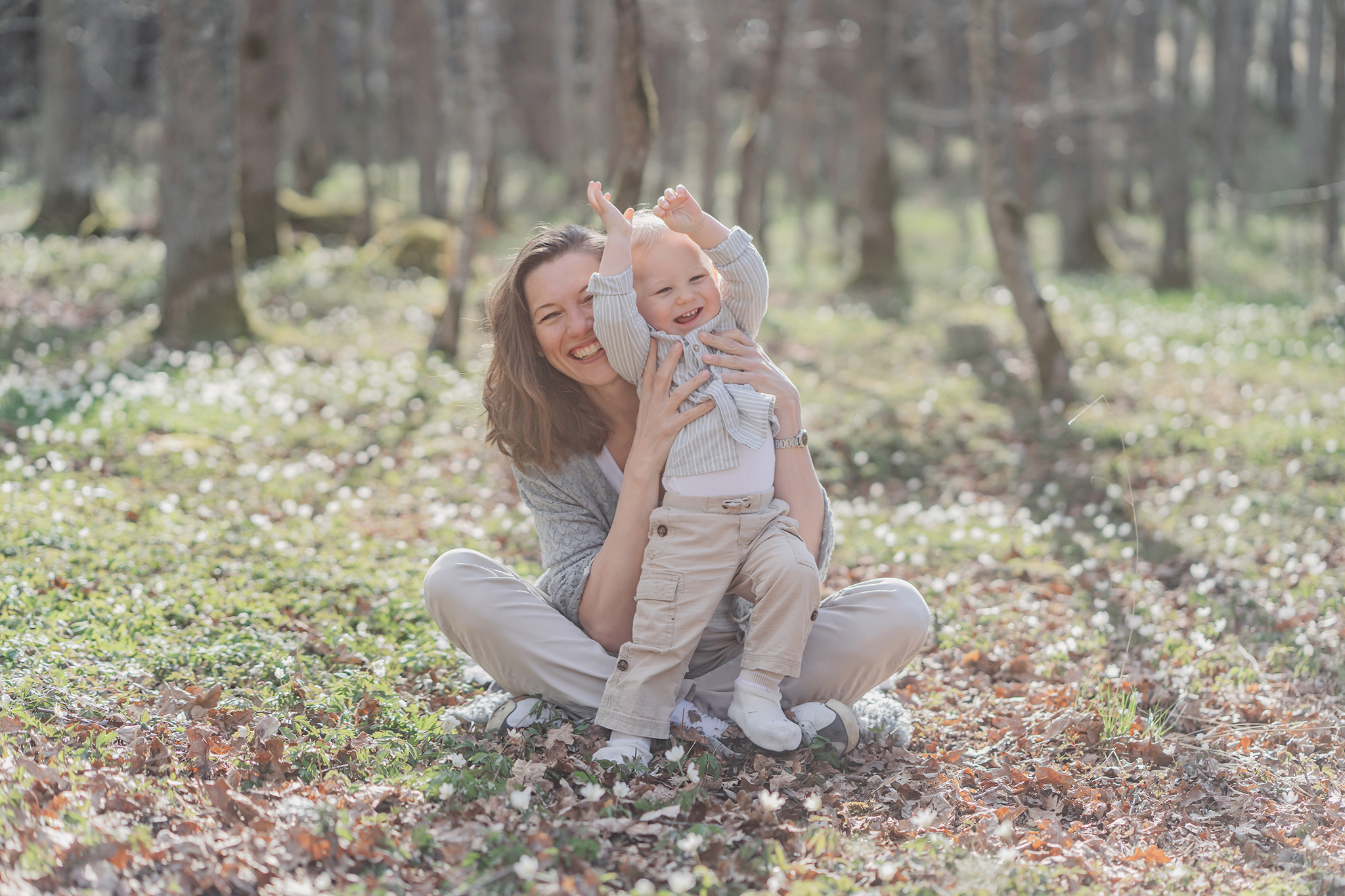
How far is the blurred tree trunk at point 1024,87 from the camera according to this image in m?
16.8

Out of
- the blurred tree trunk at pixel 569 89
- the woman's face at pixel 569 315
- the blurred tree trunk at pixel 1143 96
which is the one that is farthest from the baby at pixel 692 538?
the blurred tree trunk at pixel 569 89

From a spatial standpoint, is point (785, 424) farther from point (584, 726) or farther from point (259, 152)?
point (259, 152)

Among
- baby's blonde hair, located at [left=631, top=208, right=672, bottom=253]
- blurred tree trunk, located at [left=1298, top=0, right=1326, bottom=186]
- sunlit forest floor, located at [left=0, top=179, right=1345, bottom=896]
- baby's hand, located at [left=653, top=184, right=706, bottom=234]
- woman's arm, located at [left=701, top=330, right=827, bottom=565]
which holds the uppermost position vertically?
blurred tree trunk, located at [left=1298, top=0, right=1326, bottom=186]

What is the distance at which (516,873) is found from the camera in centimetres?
286

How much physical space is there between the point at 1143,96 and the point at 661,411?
21.1 metres

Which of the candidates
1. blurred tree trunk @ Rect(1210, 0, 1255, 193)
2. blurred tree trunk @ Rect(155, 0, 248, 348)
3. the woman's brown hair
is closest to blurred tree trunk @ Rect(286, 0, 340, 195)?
blurred tree trunk @ Rect(155, 0, 248, 348)

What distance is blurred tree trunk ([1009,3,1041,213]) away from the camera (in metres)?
16.8

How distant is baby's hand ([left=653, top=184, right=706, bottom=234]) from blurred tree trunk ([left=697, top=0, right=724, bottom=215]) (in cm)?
1047

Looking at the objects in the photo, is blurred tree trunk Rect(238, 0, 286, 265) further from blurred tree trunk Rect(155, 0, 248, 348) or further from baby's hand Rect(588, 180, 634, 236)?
baby's hand Rect(588, 180, 634, 236)

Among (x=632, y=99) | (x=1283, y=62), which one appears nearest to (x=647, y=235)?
(x=632, y=99)

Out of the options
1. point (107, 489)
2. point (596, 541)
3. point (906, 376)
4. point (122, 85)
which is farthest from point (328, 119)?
point (596, 541)

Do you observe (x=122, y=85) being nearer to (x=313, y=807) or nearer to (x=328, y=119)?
(x=328, y=119)

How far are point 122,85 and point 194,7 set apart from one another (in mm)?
17591

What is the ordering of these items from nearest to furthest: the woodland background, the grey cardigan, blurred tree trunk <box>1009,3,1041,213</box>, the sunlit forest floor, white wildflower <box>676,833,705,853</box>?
white wildflower <box>676,833,705,853</box> < the sunlit forest floor < the woodland background < the grey cardigan < blurred tree trunk <box>1009,3,1041,213</box>
